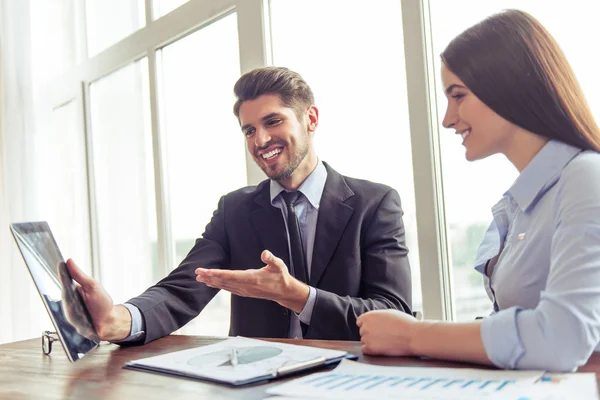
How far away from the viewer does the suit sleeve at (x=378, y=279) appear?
1543 millimetres

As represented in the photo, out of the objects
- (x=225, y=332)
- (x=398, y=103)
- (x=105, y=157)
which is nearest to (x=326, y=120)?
(x=398, y=103)

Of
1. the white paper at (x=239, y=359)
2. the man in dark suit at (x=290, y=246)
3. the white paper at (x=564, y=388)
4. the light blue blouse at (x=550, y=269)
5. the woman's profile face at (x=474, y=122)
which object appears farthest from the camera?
the man in dark suit at (x=290, y=246)

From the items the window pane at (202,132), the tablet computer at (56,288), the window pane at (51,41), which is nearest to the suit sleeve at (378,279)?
the tablet computer at (56,288)

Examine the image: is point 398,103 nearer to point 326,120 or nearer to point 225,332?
point 326,120

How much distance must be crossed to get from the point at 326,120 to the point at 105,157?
6.20 feet

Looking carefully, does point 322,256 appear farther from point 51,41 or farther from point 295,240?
point 51,41

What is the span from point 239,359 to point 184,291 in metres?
0.75

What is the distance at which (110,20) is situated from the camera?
365 centimetres

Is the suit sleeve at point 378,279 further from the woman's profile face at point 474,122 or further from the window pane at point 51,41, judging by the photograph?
the window pane at point 51,41

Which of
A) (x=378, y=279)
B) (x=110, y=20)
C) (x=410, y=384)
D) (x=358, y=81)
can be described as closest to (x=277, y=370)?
(x=410, y=384)

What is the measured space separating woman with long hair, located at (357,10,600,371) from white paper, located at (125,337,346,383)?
13cm

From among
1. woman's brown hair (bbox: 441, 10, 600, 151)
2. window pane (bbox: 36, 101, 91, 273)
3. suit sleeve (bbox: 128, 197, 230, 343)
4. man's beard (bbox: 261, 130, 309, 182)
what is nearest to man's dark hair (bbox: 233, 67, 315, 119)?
man's beard (bbox: 261, 130, 309, 182)

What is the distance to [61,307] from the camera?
129cm

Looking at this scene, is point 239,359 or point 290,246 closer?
point 239,359
